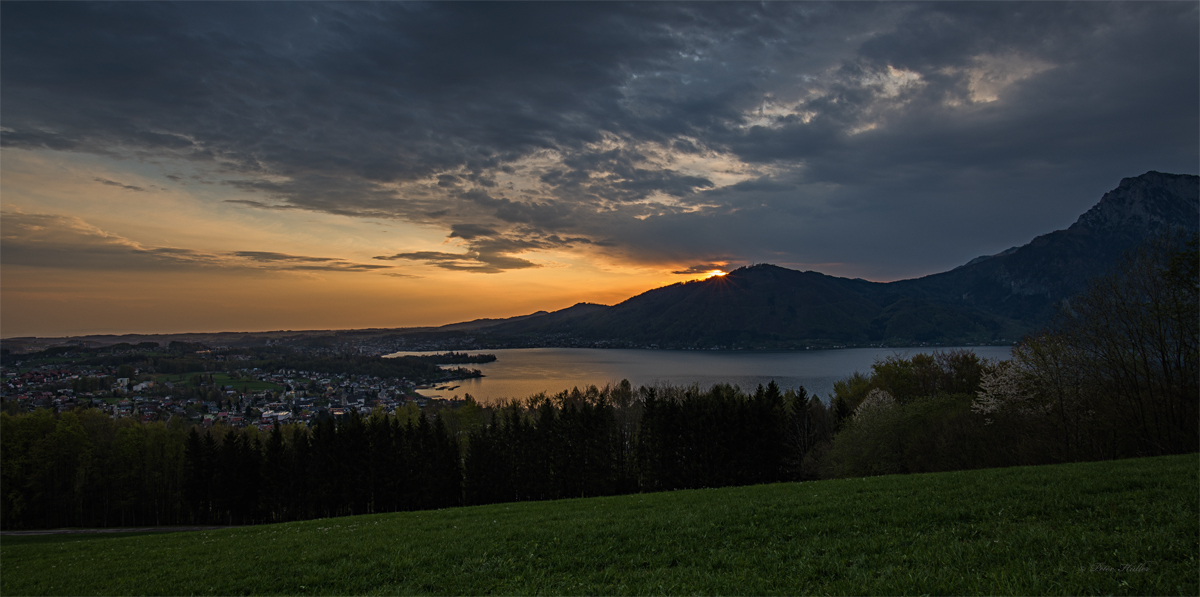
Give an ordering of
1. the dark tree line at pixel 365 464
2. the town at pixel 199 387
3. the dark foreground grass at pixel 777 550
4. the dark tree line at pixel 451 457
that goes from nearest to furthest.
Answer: the dark foreground grass at pixel 777 550 < the dark tree line at pixel 451 457 < the dark tree line at pixel 365 464 < the town at pixel 199 387

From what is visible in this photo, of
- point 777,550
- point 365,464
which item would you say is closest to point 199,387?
point 365,464

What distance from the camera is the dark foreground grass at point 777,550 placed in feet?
21.0

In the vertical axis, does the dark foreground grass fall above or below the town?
above

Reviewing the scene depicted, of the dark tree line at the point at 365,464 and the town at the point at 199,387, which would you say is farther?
the town at the point at 199,387

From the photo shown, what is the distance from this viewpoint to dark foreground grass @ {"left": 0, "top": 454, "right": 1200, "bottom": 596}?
6387 millimetres

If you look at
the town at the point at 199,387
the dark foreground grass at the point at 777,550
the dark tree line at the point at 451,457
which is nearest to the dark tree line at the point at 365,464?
the dark tree line at the point at 451,457

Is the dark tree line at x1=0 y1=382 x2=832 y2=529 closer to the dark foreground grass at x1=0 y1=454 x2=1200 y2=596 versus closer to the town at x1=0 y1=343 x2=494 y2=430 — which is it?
the town at x1=0 y1=343 x2=494 y2=430

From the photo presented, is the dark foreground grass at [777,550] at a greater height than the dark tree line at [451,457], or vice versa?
the dark foreground grass at [777,550]

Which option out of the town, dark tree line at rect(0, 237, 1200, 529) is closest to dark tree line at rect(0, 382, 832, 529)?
dark tree line at rect(0, 237, 1200, 529)

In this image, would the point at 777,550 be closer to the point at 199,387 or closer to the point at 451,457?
the point at 451,457

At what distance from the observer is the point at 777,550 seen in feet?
28.2

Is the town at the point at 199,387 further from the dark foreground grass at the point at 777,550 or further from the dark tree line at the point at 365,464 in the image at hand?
the dark foreground grass at the point at 777,550

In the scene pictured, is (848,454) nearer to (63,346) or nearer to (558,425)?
(558,425)

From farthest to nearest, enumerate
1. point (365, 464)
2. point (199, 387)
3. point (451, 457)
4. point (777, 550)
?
point (199, 387) → point (451, 457) → point (365, 464) → point (777, 550)
